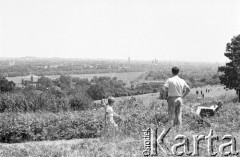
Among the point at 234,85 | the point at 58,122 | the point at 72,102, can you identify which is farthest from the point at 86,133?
the point at 234,85

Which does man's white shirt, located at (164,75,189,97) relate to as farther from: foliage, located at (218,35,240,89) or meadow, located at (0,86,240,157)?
foliage, located at (218,35,240,89)

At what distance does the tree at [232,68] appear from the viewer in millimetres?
40688

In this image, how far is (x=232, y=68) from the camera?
41.4 meters

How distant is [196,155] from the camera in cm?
611

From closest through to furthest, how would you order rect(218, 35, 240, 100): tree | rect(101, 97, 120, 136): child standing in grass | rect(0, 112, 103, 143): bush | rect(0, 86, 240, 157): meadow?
1. rect(0, 86, 240, 157): meadow
2. rect(101, 97, 120, 136): child standing in grass
3. rect(0, 112, 103, 143): bush
4. rect(218, 35, 240, 100): tree

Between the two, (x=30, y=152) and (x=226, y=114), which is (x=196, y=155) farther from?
(x=226, y=114)

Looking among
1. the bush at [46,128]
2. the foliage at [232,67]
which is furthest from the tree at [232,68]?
the bush at [46,128]

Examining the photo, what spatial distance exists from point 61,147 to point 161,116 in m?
3.96

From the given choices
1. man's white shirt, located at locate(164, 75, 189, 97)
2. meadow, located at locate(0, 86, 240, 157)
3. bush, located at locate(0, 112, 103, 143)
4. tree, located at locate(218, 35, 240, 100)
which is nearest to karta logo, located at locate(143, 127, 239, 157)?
meadow, located at locate(0, 86, 240, 157)

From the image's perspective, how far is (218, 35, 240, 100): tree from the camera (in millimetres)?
40688

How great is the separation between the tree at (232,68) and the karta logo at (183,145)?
114 ft

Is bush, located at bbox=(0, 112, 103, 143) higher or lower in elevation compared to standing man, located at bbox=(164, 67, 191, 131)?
lower

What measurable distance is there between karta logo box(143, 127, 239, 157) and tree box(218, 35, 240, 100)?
34662 mm

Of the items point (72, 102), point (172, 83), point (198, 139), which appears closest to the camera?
point (198, 139)
